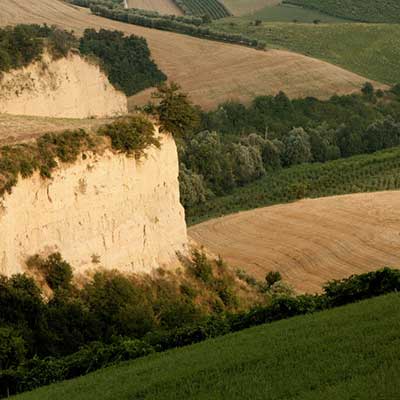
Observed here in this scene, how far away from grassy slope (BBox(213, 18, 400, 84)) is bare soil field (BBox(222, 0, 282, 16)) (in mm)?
9382

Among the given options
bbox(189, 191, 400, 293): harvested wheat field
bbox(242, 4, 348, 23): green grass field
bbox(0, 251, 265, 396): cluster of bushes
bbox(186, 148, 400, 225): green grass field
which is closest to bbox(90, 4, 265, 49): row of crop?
bbox(242, 4, 348, 23): green grass field

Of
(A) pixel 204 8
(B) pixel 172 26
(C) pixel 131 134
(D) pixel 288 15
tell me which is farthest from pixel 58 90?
(D) pixel 288 15

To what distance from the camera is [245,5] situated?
14125cm

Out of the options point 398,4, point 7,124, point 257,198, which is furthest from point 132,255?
point 398,4

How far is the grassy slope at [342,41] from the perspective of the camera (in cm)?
11719

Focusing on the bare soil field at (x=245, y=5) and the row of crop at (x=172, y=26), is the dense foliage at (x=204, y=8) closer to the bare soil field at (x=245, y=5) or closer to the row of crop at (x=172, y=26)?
the bare soil field at (x=245, y=5)

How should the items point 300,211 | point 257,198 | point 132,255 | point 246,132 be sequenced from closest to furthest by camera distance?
point 132,255 → point 300,211 → point 257,198 → point 246,132

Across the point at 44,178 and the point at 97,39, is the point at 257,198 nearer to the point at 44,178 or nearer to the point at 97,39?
the point at 97,39

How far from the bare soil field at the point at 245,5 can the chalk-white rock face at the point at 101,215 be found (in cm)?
10310

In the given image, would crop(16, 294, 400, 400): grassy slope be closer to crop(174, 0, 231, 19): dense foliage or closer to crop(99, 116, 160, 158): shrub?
crop(99, 116, 160, 158): shrub

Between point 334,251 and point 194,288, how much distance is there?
1817 centimetres

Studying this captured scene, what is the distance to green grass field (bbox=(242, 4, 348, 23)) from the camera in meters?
135

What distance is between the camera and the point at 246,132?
8875cm

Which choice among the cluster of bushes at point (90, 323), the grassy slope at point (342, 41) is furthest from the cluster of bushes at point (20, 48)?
the grassy slope at point (342, 41)
